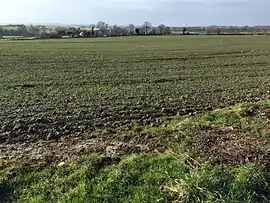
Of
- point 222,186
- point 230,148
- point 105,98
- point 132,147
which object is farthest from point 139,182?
point 105,98

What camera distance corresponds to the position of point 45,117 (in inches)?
506

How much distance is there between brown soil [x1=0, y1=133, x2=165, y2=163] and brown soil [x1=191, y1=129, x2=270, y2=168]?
2.66 feet

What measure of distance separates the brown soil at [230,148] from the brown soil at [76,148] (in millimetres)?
810

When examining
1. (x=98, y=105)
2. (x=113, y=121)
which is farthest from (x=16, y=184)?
(x=98, y=105)

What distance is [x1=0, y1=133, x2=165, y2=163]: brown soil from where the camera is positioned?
8.30 metres

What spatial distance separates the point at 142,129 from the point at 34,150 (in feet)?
9.61

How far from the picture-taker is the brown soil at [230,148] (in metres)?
7.15

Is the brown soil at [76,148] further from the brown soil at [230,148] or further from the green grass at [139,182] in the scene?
the brown soil at [230,148]

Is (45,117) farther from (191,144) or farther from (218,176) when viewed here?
(218,176)

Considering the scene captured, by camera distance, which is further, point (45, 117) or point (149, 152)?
point (45, 117)

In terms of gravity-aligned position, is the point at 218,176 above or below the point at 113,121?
above

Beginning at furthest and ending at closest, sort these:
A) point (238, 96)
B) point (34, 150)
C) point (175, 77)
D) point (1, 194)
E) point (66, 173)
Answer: point (175, 77) → point (238, 96) → point (34, 150) → point (66, 173) → point (1, 194)

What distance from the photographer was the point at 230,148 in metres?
7.90

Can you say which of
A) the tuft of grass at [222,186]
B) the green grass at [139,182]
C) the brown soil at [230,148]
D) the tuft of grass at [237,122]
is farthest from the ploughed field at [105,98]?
the tuft of grass at [222,186]
